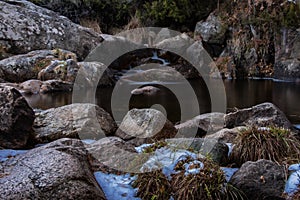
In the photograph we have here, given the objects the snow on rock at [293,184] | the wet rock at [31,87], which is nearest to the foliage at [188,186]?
the snow on rock at [293,184]

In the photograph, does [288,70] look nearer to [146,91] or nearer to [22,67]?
[146,91]

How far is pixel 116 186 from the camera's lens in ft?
9.84

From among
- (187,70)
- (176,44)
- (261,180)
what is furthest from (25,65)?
(261,180)

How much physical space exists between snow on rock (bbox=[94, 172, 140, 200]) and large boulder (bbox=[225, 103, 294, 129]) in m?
2.35

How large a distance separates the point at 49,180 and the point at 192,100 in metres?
5.93

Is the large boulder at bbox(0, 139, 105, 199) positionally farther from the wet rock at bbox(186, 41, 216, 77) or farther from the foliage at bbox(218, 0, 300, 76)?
the wet rock at bbox(186, 41, 216, 77)

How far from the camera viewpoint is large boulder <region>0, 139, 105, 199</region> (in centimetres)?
240

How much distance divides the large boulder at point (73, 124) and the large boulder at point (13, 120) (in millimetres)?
420

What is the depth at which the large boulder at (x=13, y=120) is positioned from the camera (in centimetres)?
401

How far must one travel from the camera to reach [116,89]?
1020cm

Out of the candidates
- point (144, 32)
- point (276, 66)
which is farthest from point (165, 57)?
point (276, 66)

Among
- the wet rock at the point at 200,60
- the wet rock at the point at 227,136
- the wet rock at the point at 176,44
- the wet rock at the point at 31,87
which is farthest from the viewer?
the wet rock at the point at 176,44

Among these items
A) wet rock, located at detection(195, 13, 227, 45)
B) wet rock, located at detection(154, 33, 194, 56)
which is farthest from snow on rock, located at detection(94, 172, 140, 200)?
wet rock, located at detection(195, 13, 227, 45)

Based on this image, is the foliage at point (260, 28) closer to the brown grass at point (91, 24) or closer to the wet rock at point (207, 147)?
the brown grass at point (91, 24)
